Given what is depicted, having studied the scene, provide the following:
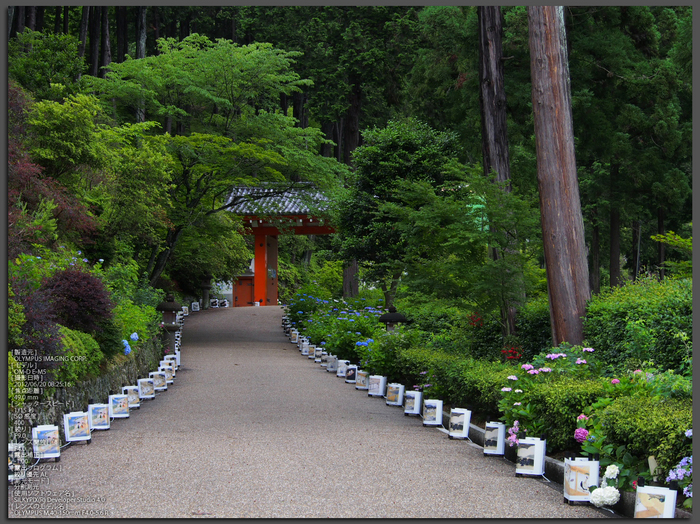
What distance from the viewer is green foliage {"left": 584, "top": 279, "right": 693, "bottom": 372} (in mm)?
6250

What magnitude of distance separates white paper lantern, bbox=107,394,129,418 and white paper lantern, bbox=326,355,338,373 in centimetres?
592

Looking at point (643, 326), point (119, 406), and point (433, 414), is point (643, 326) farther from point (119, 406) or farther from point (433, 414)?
point (119, 406)

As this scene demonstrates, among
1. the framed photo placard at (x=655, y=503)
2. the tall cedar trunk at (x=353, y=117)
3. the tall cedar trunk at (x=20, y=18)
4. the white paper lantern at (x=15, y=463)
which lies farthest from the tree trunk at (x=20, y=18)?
the framed photo placard at (x=655, y=503)

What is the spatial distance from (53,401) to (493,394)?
447cm

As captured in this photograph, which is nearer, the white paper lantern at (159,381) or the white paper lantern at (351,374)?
the white paper lantern at (159,381)

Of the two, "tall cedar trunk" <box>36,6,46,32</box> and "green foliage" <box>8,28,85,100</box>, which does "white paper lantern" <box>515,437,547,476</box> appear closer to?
"green foliage" <box>8,28,85,100</box>

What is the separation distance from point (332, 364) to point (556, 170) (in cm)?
656

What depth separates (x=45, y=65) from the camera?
1501 centimetres

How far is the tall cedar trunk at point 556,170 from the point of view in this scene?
8.77 meters

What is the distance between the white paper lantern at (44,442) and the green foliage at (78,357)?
1175mm

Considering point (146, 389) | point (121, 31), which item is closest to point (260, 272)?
point (121, 31)

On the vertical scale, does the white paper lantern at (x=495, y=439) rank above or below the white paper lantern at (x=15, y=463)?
below

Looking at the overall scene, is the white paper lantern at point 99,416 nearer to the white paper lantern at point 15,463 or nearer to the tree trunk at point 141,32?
the white paper lantern at point 15,463

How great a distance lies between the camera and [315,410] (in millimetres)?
8898
